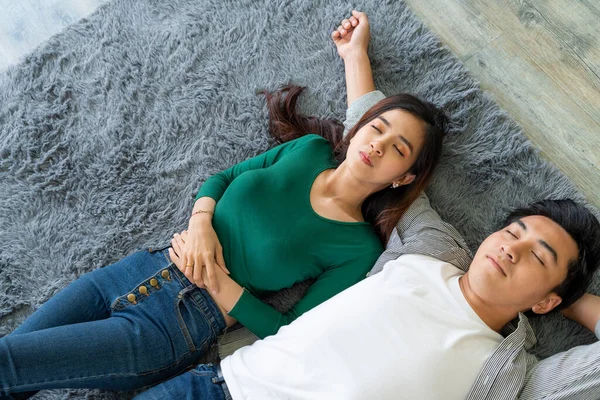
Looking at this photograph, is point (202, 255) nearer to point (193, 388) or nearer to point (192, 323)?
point (192, 323)

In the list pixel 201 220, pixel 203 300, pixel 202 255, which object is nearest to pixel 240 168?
pixel 201 220

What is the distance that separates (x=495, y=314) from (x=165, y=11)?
61.3 inches

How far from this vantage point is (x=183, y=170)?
5.79 ft

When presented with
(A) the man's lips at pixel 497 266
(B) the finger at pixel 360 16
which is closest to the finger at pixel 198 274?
(A) the man's lips at pixel 497 266

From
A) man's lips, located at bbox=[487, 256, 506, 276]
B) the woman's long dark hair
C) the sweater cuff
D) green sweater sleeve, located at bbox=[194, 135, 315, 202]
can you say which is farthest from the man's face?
green sweater sleeve, located at bbox=[194, 135, 315, 202]

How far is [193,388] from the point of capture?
136 cm

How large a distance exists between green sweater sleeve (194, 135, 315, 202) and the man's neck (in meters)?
0.67

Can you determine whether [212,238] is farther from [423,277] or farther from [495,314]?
[495,314]

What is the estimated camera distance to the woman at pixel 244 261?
1366 mm

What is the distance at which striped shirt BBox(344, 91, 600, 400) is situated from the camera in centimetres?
125

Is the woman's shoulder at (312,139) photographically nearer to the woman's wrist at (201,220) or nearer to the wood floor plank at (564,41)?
the woman's wrist at (201,220)

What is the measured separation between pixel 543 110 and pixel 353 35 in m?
0.71

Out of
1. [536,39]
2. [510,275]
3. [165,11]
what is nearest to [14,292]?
[165,11]

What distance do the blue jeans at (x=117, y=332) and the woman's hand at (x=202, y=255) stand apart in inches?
1.7
